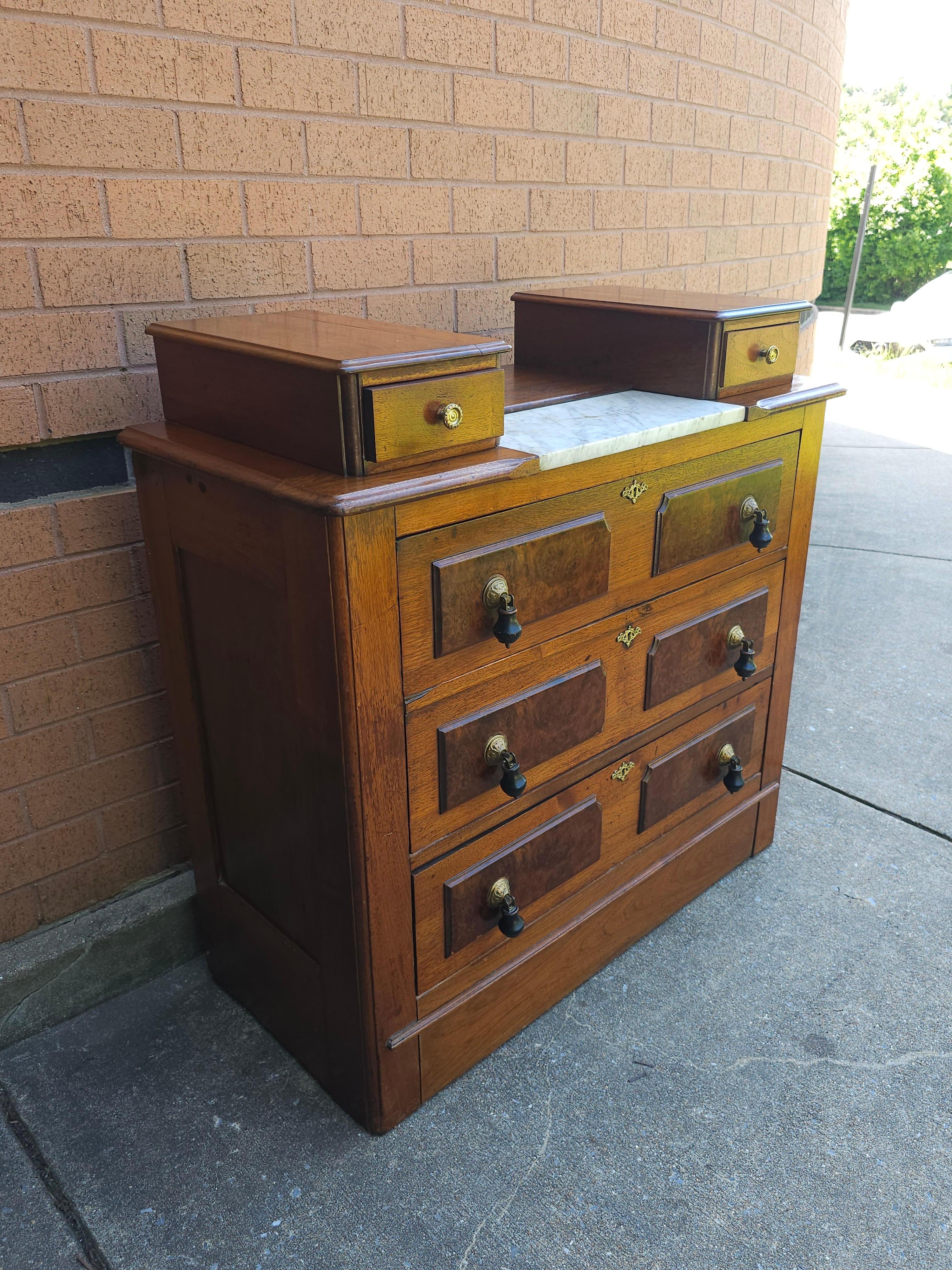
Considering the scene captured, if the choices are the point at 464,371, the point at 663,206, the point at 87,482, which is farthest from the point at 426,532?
the point at 663,206

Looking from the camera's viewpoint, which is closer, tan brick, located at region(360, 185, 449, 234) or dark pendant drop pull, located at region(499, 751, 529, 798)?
dark pendant drop pull, located at region(499, 751, 529, 798)

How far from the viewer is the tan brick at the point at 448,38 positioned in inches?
80.7

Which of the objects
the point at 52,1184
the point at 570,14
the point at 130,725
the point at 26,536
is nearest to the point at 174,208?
the point at 26,536

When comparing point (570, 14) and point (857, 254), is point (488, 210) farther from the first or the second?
point (857, 254)

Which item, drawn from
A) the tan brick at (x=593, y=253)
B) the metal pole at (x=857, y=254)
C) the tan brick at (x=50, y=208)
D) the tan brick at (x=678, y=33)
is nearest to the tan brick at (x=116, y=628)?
the tan brick at (x=50, y=208)

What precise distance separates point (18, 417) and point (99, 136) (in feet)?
1.66

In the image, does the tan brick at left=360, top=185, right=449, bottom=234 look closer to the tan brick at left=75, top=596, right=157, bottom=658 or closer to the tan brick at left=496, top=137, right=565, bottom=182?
the tan brick at left=496, top=137, right=565, bottom=182

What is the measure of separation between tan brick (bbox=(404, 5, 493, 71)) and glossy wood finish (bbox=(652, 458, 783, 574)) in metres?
1.15

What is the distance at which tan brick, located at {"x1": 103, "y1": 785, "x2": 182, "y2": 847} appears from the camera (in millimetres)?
2000

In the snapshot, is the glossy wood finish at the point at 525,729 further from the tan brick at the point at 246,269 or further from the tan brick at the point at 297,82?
the tan brick at the point at 297,82

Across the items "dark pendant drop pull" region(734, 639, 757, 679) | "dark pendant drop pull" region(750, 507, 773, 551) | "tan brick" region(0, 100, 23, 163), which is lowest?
"dark pendant drop pull" region(734, 639, 757, 679)

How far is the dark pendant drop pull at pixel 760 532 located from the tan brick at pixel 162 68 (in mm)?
1293

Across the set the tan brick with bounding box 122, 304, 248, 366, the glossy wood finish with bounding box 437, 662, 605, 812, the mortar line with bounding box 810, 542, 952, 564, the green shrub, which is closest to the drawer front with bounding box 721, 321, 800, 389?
the glossy wood finish with bounding box 437, 662, 605, 812

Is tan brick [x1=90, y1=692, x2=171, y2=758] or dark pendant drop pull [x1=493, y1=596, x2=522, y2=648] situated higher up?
dark pendant drop pull [x1=493, y1=596, x2=522, y2=648]
